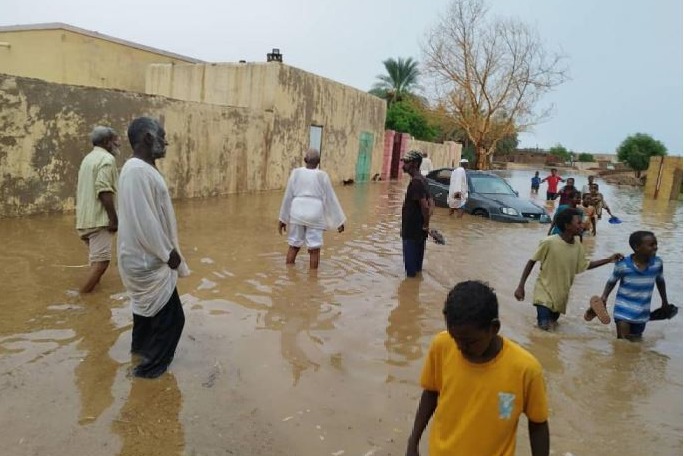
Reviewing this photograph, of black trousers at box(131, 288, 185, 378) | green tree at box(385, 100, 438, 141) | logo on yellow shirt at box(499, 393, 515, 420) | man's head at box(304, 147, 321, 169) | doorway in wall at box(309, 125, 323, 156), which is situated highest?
green tree at box(385, 100, 438, 141)

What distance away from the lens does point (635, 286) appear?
189 inches

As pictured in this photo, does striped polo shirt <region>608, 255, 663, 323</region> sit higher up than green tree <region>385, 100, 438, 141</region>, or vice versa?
green tree <region>385, 100, 438, 141</region>

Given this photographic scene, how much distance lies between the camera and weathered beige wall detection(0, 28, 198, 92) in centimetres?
1695

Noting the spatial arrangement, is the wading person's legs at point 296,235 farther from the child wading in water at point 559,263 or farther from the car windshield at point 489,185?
the car windshield at point 489,185

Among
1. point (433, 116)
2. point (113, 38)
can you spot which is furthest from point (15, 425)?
point (433, 116)

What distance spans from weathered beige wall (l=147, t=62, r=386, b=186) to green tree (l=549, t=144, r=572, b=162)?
70360mm

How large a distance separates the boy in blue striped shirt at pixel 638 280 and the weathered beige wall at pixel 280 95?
490 inches

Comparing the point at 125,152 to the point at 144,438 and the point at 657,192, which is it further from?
the point at 657,192

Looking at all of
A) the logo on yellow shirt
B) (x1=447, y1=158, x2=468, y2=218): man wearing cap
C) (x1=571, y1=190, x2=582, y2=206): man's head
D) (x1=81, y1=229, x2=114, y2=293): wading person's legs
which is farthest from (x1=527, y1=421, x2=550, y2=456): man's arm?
(x1=447, y1=158, x2=468, y2=218): man wearing cap

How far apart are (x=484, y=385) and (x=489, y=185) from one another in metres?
12.8

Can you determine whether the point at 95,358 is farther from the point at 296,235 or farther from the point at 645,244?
the point at 645,244

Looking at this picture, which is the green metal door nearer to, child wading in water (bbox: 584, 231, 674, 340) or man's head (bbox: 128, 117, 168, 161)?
child wading in water (bbox: 584, 231, 674, 340)

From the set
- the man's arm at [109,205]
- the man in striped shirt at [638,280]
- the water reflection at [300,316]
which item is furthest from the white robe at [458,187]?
the man's arm at [109,205]

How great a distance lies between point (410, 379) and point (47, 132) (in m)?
7.88
